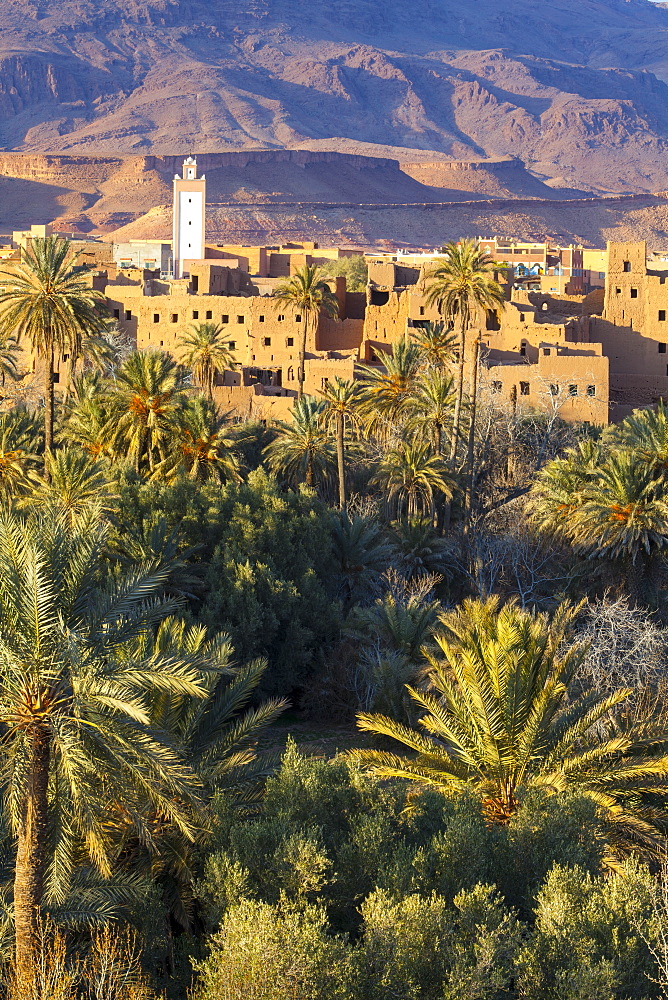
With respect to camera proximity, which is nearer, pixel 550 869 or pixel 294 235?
pixel 550 869

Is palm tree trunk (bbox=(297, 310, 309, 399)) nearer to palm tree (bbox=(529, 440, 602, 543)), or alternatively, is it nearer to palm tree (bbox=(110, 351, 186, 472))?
palm tree (bbox=(529, 440, 602, 543))

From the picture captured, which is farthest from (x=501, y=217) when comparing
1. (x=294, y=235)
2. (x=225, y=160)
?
(x=225, y=160)

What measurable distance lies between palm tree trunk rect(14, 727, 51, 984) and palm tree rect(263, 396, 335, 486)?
19031mm

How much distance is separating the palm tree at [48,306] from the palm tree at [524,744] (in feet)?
38.9

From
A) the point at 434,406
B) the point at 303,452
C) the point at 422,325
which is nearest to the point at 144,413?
the point at 303,452

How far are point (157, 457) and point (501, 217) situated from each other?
127m

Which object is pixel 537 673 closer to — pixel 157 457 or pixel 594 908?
pixel 594 908

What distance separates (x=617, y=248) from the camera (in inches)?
1683

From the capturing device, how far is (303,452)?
97.8 ft

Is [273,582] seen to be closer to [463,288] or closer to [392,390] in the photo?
[463,288]

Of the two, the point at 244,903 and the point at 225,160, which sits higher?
the point at 225,160

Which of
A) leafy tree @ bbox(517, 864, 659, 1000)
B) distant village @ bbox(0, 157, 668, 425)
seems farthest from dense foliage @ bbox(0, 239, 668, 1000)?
distant village @ bbox(0, 157, 668, 425)

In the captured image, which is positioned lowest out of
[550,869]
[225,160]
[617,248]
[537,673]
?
[550,869]

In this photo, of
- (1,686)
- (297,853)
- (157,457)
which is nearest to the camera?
(1,686)
